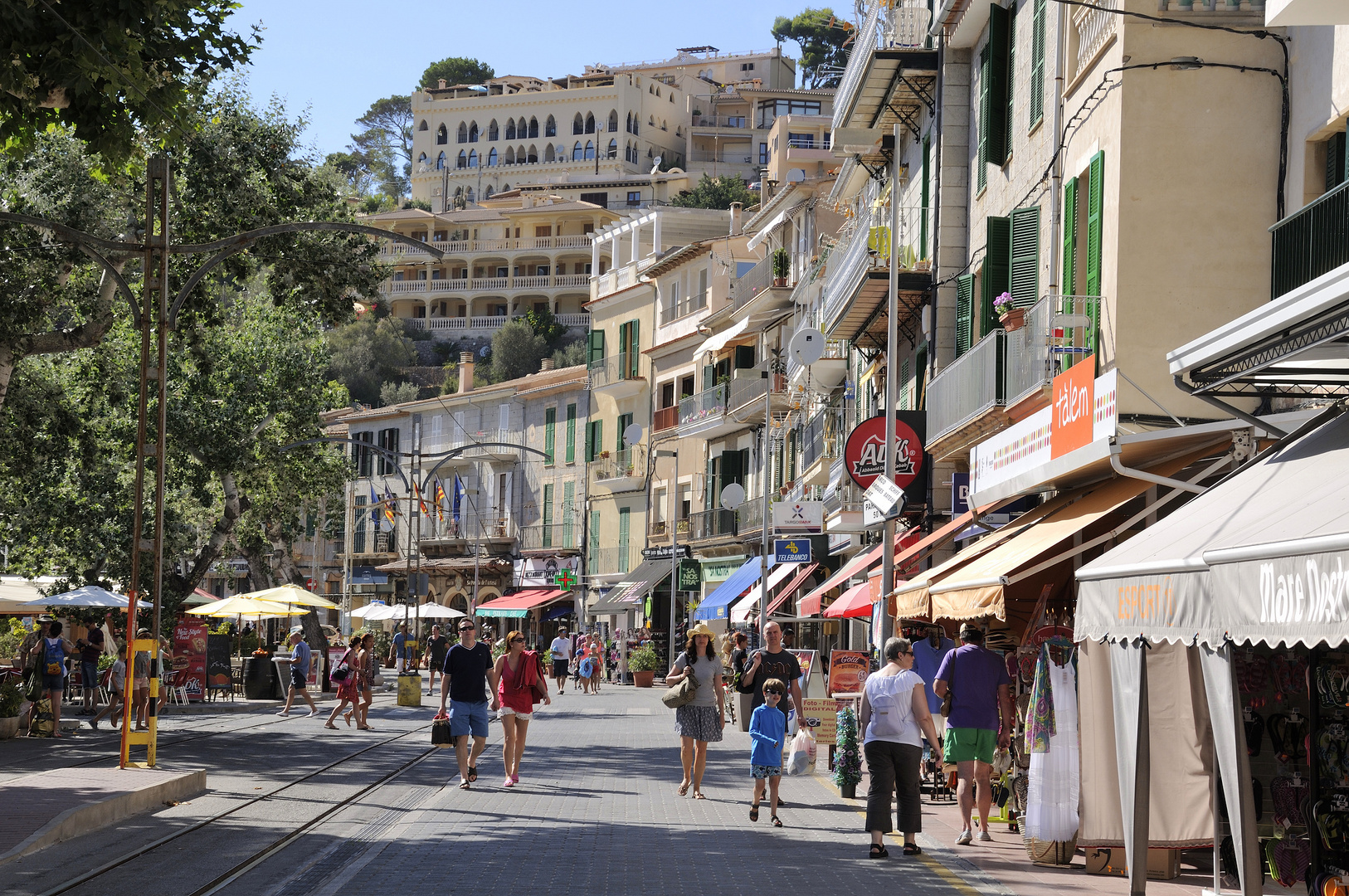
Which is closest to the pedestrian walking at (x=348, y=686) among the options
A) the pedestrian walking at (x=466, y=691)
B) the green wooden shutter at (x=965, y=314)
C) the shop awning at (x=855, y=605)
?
the shop awning at (x=855, y=605)

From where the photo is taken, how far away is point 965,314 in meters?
24.0

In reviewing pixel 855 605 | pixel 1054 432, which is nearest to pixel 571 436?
pixel 855 605

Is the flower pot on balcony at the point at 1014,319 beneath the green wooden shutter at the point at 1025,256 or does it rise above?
beneath

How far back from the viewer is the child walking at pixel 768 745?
14008 mm

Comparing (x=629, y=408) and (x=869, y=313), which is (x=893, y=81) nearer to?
(x=869, y=313)

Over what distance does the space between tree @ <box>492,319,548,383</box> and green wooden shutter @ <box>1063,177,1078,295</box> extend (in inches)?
3237

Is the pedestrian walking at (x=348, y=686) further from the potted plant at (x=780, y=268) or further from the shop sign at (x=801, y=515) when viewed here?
the potted plant at (x=780, y=268)

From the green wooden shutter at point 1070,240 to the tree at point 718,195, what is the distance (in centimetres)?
8157

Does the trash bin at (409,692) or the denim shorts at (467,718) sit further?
the trash bin at (409,692)

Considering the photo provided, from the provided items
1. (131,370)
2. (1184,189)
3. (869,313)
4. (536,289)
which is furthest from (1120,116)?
(536,289)

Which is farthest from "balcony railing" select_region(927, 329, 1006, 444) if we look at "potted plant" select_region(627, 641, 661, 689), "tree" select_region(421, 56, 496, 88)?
"tree" select_region(421, 56, 496, 88)

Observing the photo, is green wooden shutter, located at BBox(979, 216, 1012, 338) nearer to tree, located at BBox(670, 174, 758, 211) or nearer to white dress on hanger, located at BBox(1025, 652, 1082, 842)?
white dress on hanger, located at BBox(1025, 652, 1082, 842)

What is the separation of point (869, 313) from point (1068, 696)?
18943mm

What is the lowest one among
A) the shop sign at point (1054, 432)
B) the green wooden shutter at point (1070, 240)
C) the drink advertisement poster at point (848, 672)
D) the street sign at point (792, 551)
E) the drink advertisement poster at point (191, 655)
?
the drink advertisement poster at point (191, 655)
